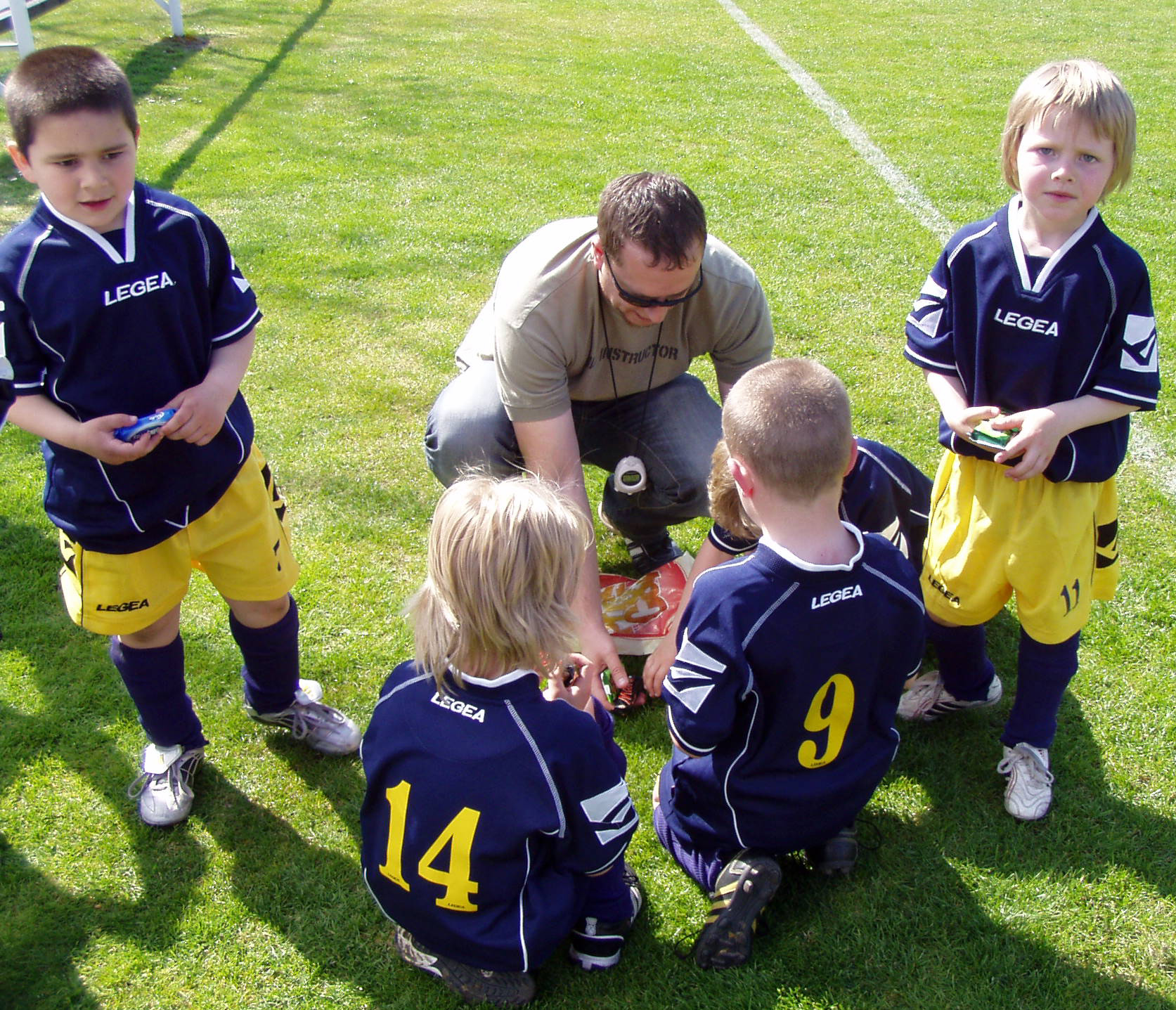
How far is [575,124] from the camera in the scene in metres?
7.77

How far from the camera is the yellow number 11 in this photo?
1.89m

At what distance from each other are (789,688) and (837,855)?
56 cm

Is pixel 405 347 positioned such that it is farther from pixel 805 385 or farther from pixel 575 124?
pixel 575 124

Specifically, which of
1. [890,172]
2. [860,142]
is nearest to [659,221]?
[890,172]

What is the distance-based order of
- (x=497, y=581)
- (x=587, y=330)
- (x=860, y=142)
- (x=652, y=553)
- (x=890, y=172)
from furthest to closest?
1. (x=860, y=142)
2. (x=890, y=172)
3. (x=652, y=553)
4. (x=587, y=330)
5. (x=497, y=581)

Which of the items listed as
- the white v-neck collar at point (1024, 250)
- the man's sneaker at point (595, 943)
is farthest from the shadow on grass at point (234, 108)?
the man's sneaker at point (595, 943)

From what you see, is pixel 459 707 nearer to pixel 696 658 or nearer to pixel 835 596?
pixel 696 658

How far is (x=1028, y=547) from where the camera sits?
7.80ft

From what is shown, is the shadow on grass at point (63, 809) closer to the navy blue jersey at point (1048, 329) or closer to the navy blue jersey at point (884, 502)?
the navy blue jersey at point (884, 502)

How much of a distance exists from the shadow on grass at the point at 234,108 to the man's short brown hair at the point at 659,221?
15.5ft

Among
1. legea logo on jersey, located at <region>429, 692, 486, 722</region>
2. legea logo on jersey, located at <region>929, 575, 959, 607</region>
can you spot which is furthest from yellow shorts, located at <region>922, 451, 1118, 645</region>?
legea logo on jersey, located at <region>429, 692, 486, 722</region>

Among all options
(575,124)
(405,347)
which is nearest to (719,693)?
(405,347)

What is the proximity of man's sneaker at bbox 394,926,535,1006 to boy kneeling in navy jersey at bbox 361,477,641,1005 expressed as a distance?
0.05 metres

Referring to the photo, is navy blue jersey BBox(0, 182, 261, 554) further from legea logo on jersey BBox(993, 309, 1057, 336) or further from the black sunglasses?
legea logo on jersey BBox(993, 309, 1057, 336)
